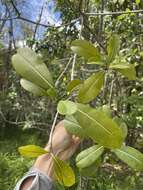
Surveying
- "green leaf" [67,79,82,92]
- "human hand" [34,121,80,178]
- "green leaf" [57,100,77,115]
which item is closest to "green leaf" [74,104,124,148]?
"green leaf" [57,100,77,115]

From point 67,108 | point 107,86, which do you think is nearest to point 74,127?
point 67,108

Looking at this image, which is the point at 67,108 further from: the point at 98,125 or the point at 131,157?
the point at 131,157

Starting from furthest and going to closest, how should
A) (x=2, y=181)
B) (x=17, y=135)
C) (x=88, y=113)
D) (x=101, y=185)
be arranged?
(x=17, y=135) < (x=2, y=181) < (x=101, y=185) < (x=88, y=113)

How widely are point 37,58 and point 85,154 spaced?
0.49ft

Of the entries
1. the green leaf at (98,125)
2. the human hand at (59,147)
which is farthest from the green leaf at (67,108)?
the human hand at (59,147)

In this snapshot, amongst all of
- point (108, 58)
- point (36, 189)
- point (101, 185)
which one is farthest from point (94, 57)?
point (101, 185)

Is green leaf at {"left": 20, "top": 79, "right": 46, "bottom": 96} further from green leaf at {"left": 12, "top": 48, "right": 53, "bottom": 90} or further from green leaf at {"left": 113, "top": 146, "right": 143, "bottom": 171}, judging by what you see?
green leaf at {"left": 113, "top": 146, "right": 143, "bottom": 171}

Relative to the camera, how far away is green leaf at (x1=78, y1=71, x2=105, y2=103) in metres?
0.56

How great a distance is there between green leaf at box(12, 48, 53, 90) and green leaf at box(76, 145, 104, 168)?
4.1 inches

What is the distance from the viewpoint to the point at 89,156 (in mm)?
592

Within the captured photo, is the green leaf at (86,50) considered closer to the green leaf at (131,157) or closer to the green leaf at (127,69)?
the green leaf at (127,69)

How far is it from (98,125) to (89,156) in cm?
13

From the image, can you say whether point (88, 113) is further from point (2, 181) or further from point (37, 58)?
point (2, 181)

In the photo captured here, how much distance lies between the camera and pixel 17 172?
15.5 feet
